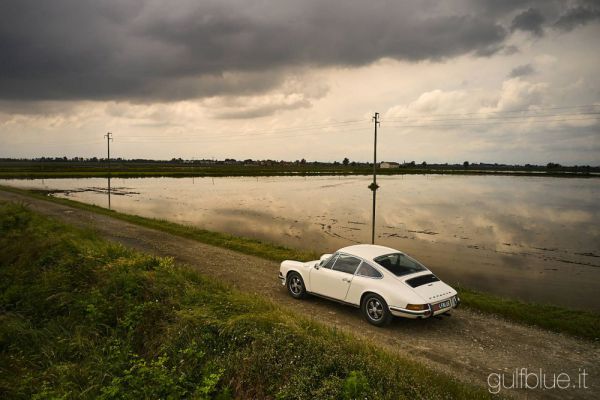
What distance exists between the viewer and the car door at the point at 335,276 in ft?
33.9

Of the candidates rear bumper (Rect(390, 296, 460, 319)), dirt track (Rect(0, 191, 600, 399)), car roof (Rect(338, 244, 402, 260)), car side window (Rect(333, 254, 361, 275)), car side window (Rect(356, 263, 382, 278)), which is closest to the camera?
dirt track (Rect(0, 191, 600, 399))

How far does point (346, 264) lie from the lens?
34.6ft

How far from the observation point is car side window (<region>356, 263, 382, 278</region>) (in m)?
9.77

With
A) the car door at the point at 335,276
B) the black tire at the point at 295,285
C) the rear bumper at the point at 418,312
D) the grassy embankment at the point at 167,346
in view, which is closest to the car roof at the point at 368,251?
the car door at the point at 335,276

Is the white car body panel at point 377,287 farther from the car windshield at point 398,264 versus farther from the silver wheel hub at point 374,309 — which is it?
the silver wheel hub at point 374,309

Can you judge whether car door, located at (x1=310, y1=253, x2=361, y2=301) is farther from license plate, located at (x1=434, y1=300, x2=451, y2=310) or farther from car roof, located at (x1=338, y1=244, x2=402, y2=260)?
license plate, located at (x1=434, y1=300, x2=451, y2=310)

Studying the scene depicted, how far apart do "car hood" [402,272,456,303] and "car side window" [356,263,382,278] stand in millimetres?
701

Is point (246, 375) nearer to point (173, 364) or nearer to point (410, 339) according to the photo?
point (173, 364)

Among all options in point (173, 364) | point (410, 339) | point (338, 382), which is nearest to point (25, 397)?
point (173, 364)

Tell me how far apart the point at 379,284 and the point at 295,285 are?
320 cm

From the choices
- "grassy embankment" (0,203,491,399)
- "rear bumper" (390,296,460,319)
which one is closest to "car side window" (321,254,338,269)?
"grassy embankment" (0,203,491,399)

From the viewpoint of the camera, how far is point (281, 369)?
6.89 m

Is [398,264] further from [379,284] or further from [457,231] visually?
[457,231]

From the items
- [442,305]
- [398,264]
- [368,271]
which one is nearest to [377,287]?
[368,271]
